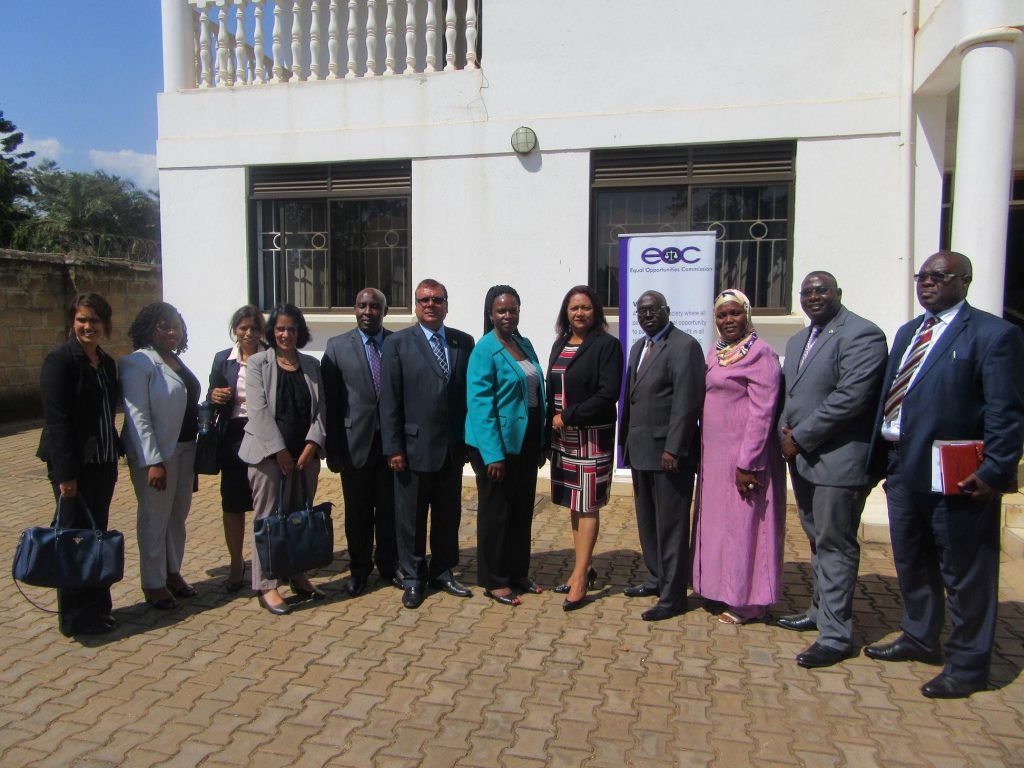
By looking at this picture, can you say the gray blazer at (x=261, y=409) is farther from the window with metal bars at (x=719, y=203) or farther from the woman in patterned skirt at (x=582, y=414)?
the window with metal bars at (x=719, y=203)

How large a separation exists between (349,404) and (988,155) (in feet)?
15.3

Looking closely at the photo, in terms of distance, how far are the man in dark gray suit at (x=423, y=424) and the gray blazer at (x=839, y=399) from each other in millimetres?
1943

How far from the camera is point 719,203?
22.3ft

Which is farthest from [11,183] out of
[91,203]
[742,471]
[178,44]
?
[742,471]

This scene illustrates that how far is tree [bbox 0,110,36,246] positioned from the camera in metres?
26.9

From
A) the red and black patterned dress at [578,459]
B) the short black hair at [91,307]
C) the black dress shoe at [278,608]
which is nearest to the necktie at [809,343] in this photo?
the red and black patterned dress at [578,459]

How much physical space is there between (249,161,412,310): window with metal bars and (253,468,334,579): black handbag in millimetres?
3525

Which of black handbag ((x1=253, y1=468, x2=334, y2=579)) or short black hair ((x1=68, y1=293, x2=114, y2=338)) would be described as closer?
short black hair ((x1=68, y1=293, x2=114, y2=338))

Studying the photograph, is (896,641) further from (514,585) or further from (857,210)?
(857,210)

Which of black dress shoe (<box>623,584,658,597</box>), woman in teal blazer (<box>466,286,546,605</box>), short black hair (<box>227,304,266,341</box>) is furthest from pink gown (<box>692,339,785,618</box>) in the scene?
short black hair (<box>227,304,266,341</box>)

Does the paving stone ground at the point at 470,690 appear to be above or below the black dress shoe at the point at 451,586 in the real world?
below

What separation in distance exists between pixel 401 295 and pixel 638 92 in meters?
2.98

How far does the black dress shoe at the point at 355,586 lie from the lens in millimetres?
4668

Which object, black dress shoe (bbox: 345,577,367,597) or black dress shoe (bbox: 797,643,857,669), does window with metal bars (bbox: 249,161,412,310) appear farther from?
black dress shoe (bbox: 797,643,857,669)
